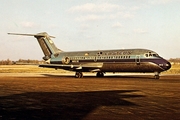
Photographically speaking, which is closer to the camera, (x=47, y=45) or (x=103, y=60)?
(x=103, y=60)

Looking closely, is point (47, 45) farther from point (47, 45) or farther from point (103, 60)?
point (103, 60)

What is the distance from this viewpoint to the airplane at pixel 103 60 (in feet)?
100

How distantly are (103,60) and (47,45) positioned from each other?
11922 mm

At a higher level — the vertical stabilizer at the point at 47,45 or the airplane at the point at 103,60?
the vertical stabilizer at the point at 47,45

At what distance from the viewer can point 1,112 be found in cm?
943

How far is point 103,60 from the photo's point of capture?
114 ft

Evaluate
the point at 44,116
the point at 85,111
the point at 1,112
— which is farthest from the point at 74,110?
the point at 1,112

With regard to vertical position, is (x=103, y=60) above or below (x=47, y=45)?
below

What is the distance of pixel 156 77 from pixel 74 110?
930 inches

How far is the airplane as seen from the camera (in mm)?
30609

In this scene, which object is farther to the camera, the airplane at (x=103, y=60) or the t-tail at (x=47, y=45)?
the t-tail at (x=47, y=45)

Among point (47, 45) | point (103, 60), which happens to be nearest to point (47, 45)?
point (47, 45)

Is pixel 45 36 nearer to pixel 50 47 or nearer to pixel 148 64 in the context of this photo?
pixel 50 47

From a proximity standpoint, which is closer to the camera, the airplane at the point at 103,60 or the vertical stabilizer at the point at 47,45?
the airplane at the point at 103,60
